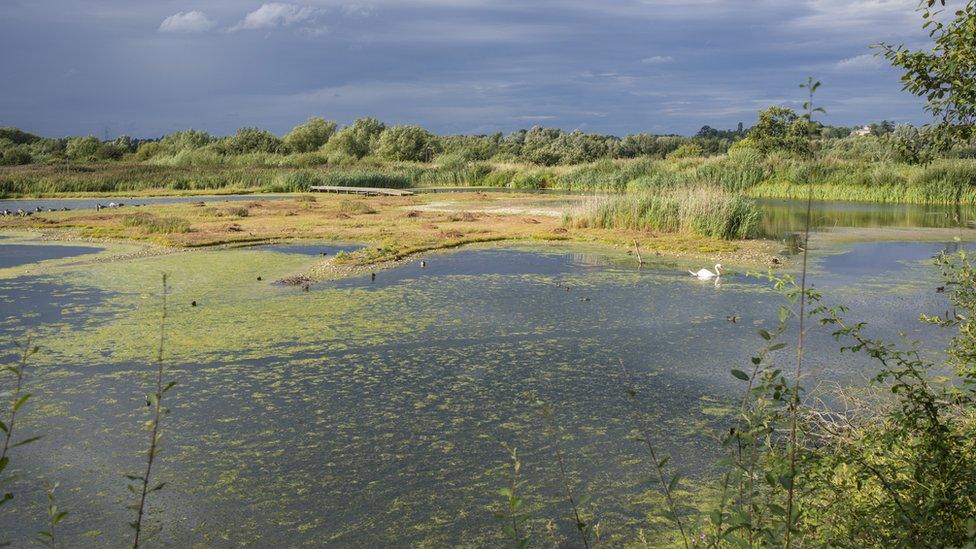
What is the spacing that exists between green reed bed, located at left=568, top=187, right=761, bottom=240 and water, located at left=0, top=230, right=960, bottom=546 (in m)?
5.42

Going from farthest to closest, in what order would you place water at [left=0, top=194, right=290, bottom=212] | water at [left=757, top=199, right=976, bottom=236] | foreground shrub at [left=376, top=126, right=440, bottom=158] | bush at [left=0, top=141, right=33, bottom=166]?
foreground shrub at [left=376, top=126, right=440, bottom=158]
bush at [left=0, top=141, right=33, bottom=166]
water at [left=0, top=194, right=290, bottom=212]
water at [left=757, top=199, right=976, bottom=236]

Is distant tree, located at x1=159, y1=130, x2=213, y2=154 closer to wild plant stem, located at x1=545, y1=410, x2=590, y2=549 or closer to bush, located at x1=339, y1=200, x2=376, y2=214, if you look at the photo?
bush, located at x1=339, y1=200, x2=376, y2=214

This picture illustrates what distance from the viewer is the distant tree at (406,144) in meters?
63.4

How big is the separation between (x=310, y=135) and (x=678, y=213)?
5491 centimetres

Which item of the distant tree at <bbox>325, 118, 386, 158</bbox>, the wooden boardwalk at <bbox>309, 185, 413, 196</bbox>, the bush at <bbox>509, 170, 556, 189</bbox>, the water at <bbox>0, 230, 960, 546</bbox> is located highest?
the distant tree at <bbox>325, 118, 386, 158</bbox>

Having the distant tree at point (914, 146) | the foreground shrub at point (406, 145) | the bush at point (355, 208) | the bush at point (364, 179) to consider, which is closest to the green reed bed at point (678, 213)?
the bush at point (355, 208)

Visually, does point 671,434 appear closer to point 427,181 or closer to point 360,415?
point 360,415

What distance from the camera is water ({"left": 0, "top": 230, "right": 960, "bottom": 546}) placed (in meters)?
5.38

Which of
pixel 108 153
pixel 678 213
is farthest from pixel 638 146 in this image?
pixel 678 213

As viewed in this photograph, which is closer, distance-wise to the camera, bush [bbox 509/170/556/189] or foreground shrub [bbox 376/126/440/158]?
bush [bbox 509/170/556/189]

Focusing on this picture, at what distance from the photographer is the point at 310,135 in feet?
232

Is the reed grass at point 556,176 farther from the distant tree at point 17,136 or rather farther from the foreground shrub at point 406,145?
the distant tree at point 17,136

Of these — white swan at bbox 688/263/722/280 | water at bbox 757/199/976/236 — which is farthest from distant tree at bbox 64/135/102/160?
white swan at bbox 688/263/722/280

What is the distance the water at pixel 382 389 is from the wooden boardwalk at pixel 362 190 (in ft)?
75.9
